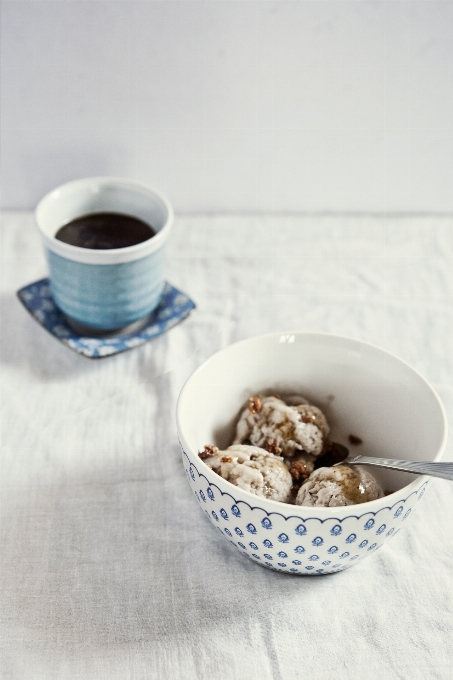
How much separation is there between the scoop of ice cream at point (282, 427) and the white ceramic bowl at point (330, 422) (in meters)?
0.03

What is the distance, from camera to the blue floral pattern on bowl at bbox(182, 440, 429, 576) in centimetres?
50

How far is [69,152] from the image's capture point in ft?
3.31

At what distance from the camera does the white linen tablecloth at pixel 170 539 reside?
21.1 inches

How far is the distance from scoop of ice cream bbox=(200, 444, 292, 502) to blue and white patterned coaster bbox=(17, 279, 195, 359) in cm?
28

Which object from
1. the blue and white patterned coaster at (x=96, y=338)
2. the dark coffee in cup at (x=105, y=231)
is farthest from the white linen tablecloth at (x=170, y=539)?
the dark coffee in cup at (x=105, y=231)

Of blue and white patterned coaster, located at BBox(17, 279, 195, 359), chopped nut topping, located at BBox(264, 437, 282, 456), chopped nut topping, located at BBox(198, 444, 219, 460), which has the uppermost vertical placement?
chopped nut topping, located at BBox(198, 444, 219, 460)

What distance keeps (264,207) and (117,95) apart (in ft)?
0.96

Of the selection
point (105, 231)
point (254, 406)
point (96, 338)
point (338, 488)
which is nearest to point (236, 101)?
point (105, 231)

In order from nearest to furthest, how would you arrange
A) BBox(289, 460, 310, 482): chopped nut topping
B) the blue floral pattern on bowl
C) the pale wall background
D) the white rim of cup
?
the blue floral pattern on bowl → BBox(289, 460, 310, 482): chopped nut topping → the white rim of cup → the pale wall background

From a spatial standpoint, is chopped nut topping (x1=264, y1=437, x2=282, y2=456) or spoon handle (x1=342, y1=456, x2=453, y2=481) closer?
spoon handle (x1=342, y1=456, x2=453, y2=481)

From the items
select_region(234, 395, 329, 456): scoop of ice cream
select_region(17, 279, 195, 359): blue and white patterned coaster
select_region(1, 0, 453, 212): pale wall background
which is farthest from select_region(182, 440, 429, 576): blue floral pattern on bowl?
select_region(1, 0, 453, 212): pale wall background

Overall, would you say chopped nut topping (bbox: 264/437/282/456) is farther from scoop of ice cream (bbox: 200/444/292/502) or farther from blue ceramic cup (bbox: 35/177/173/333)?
blue ceramic cup (bbox: 35/177/173/333)

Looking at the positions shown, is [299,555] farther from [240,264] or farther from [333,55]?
[333,55]

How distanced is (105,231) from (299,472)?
1.45 feet
